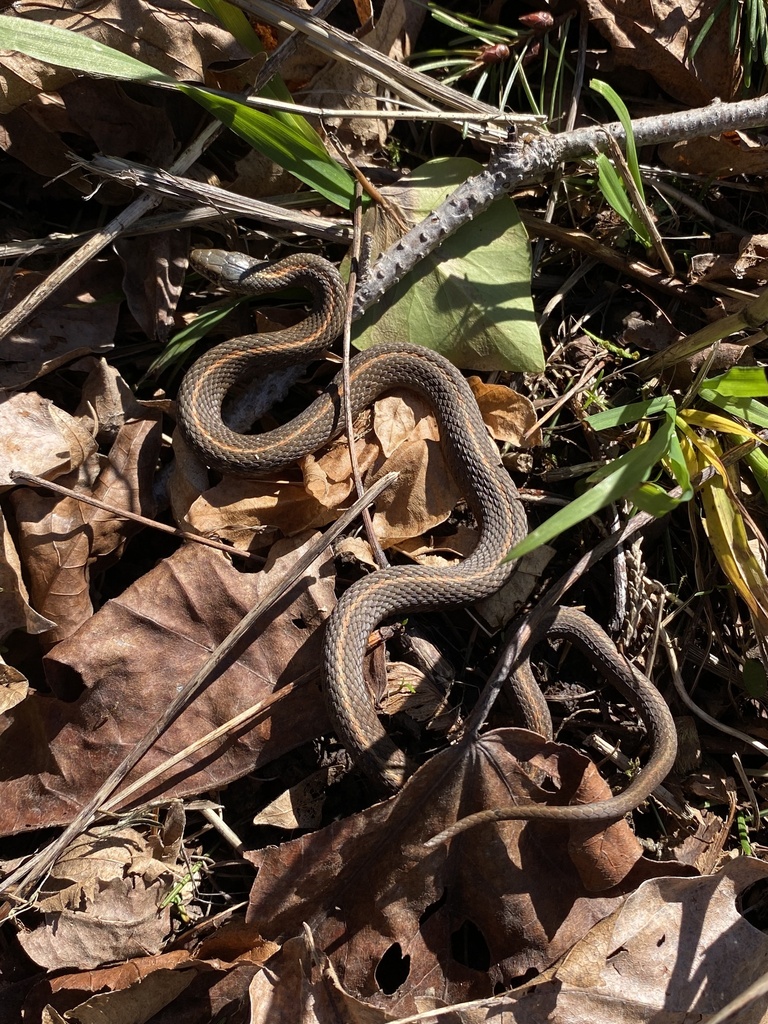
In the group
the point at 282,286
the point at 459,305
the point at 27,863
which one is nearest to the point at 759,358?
the point at 459,305

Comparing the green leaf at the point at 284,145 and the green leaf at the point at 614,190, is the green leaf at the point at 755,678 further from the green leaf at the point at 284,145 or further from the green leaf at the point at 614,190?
the green leaf at the point at 284,145

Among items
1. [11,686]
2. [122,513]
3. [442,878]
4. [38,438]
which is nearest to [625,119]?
[122,513]

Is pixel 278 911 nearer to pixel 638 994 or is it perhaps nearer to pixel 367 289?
pixel 638 994

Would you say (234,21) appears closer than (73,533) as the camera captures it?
Yes

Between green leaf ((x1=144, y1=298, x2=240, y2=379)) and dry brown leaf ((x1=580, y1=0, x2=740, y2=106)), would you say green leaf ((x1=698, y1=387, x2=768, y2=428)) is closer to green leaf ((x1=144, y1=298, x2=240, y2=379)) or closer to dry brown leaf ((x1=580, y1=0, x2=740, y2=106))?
dry brown leaf ((x1=580, y1=0, x2=740, y2=106))

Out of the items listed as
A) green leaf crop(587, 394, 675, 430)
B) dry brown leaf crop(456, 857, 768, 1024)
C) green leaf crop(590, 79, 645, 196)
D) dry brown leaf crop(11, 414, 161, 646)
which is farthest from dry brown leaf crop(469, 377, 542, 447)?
dry brown leaf crop(456, 857, 768, 1024)

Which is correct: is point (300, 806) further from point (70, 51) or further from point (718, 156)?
point (718, 156)
